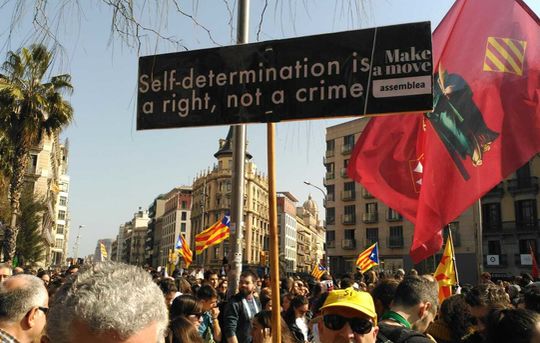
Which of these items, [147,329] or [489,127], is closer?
[147,329]

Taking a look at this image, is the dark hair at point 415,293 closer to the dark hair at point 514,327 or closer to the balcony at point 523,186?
the dark hair at point 514,327

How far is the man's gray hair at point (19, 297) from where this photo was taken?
324 cm

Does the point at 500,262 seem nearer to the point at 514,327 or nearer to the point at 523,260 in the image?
the point at 523,260

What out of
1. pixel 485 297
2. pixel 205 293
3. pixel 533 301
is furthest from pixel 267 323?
pixel 533 301

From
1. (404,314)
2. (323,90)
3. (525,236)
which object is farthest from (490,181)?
(525,236)

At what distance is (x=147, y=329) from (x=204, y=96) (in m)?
1.69

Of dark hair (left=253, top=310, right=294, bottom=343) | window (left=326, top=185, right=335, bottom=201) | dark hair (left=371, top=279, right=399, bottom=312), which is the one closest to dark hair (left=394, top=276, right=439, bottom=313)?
dark hair (left=371, top=279, right=399, bottom=312)

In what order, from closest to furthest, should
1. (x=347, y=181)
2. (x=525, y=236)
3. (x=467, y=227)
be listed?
(x=525, y=236)
(x=467, y=227)
(x=347, y=181)

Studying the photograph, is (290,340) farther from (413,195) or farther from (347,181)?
(347,181)

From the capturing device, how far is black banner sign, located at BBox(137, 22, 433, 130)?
7.91 ft

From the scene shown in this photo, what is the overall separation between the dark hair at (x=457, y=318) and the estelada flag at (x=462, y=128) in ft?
4.91

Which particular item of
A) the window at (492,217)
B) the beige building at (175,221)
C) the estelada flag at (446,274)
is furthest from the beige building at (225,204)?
the estelada flag at (446,274)

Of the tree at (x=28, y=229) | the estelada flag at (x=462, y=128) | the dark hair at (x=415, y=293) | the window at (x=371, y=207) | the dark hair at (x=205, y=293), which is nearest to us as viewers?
the dark hair at (x=415, y=293)

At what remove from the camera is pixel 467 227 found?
42.7 m
